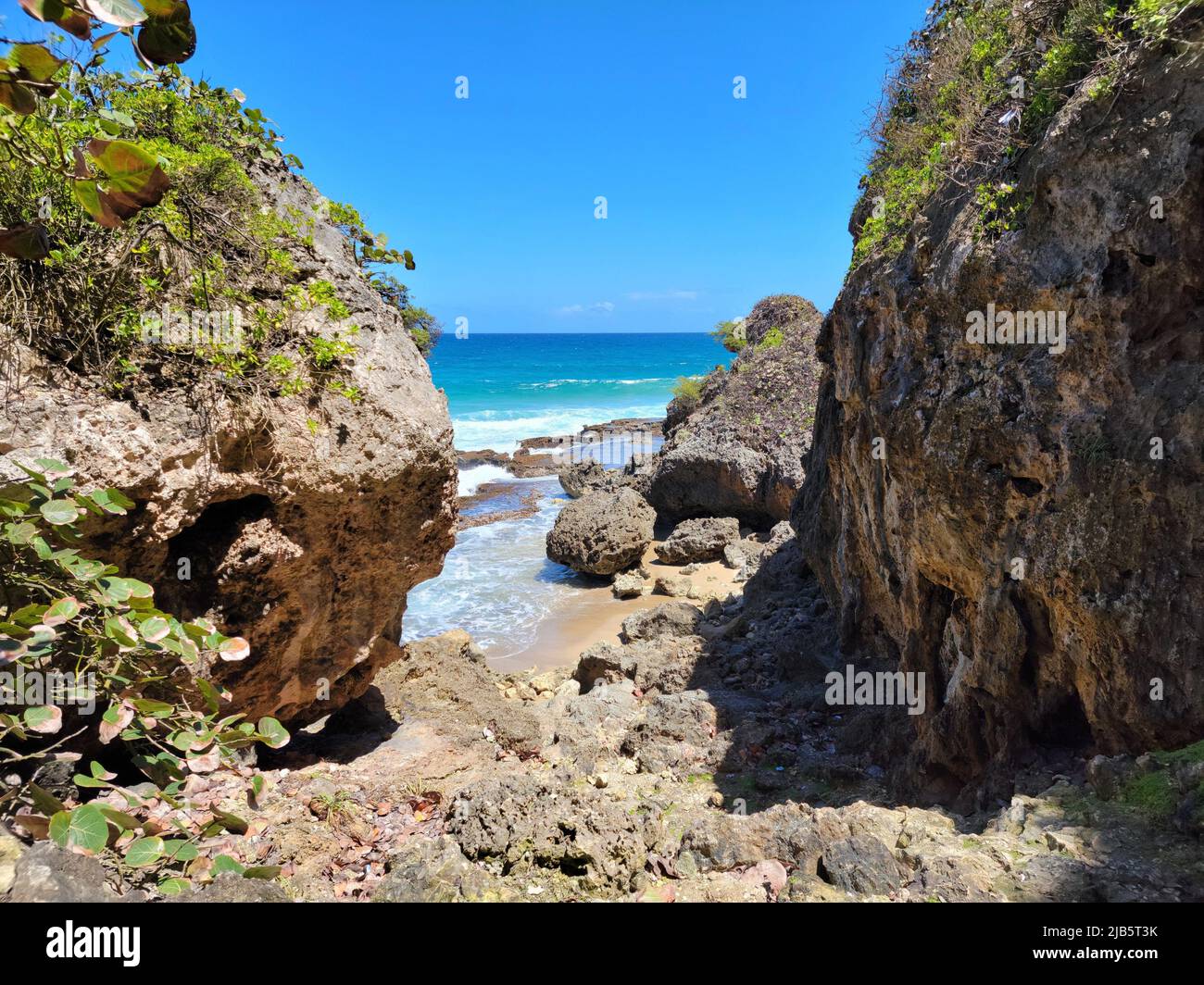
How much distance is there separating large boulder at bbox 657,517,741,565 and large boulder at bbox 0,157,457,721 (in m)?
10.6

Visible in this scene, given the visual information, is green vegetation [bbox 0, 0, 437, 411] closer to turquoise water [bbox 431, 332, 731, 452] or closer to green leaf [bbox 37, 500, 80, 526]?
green leaf [bbox 37, 500, 80, 526]

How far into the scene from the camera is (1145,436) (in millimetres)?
4059

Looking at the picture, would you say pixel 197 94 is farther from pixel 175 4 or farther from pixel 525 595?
pixel 525 595

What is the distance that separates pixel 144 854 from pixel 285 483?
9.35 ft

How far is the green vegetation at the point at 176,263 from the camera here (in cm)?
354

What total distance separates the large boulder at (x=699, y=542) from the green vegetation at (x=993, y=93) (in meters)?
8.91

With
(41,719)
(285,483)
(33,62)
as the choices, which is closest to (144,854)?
(41,719)

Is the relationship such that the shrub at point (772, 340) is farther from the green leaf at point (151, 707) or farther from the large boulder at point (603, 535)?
the green leaf at point (151, 707)

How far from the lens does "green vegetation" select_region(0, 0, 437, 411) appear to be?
3539mm

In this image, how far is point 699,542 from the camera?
16.1 meters

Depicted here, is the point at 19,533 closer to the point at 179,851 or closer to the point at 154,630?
the point at 154,630

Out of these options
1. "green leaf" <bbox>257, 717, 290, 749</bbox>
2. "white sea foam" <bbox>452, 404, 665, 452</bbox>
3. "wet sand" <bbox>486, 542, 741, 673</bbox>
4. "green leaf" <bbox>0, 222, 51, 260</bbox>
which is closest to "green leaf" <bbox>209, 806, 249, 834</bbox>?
"green leaf" <bbox>257, 717, 290, 749</bbox>
